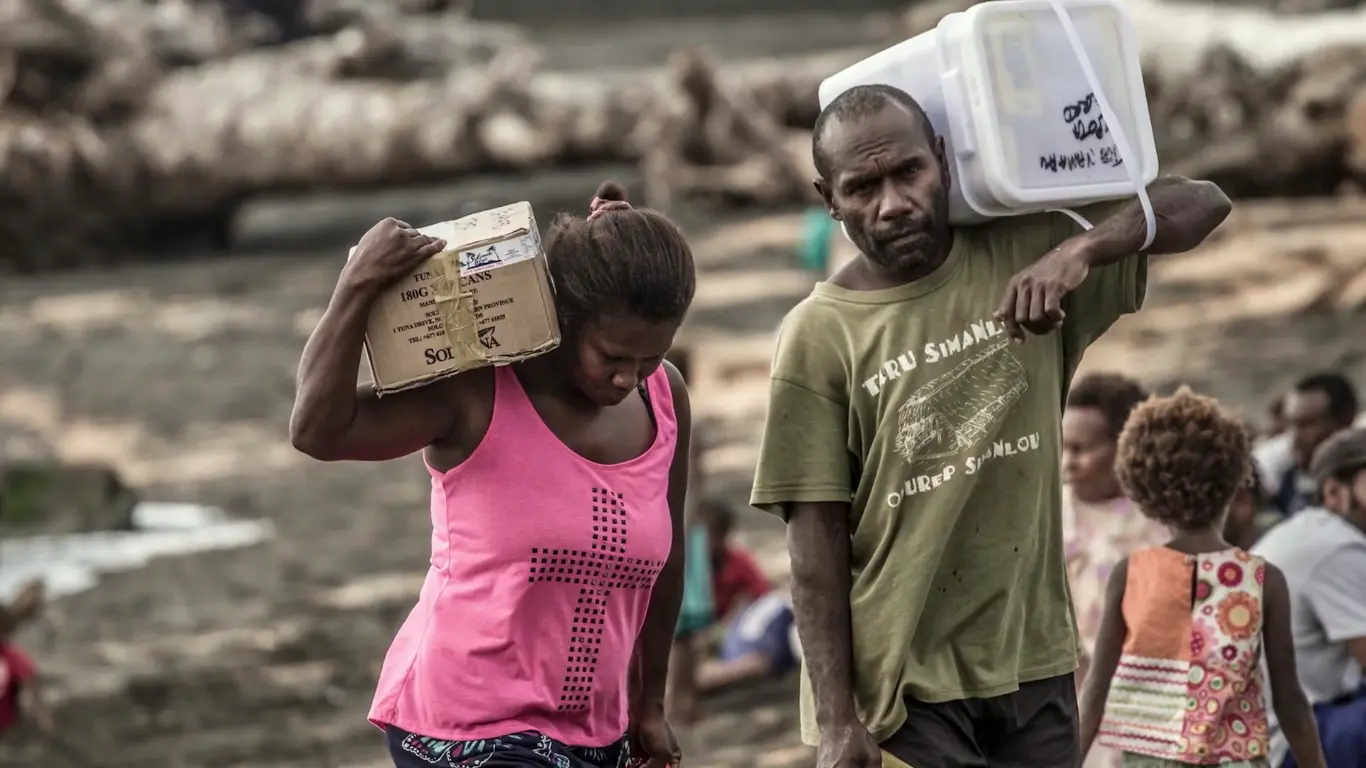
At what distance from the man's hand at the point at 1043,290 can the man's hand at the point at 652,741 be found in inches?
33.3

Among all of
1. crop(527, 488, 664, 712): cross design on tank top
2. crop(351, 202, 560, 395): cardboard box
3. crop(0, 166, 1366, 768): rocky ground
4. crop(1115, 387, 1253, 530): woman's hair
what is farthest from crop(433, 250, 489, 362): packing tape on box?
crop(0, 166, 1366, 768): rocky ground

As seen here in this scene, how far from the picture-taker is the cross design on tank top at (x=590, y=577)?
9.47 ft

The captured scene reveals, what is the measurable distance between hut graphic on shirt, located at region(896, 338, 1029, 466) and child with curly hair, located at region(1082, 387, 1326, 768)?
1.91 feet

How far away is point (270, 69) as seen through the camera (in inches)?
683

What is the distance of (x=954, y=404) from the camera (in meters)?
2.99

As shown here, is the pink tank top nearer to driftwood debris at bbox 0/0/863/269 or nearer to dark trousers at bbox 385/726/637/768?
dark trousers at bbox 385/726/637/768

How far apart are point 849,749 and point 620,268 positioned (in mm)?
774

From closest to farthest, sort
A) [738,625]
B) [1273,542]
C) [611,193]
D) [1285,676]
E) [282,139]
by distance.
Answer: [611,193], [1285,676], [1273,542], [738,625], [282,139]

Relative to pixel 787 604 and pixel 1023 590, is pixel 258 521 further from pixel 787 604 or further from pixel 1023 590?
pixel 1023 590

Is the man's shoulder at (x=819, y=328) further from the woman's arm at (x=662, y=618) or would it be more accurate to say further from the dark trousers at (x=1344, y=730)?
the dark trousers at (x=1344, y=730)

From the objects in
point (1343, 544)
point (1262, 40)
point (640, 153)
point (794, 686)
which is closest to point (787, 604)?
point (794, 686)

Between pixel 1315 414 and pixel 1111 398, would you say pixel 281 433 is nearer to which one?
pixel 1315 414

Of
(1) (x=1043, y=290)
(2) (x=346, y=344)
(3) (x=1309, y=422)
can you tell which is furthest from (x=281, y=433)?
(1) (x=1043, y=290)

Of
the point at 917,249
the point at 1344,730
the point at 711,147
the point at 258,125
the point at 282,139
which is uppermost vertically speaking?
the point at 258,125
